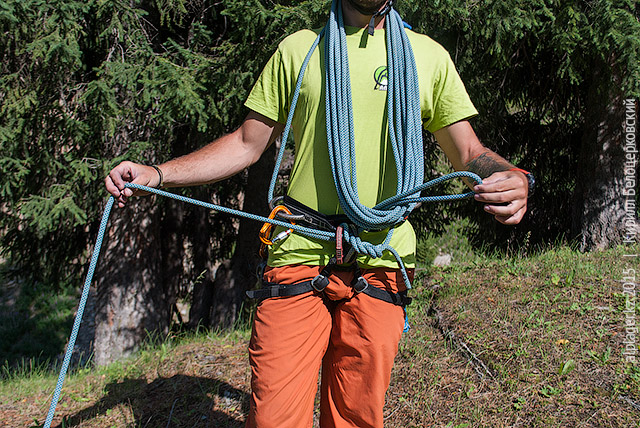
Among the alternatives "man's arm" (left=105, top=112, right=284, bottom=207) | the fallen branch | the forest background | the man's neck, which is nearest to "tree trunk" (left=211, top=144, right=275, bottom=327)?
the forest background

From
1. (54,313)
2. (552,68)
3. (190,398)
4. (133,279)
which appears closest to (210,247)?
(133,279)

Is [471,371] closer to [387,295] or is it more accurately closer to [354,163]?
[387,295]

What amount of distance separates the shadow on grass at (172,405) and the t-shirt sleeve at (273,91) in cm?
215

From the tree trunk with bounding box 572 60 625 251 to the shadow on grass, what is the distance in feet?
13.9

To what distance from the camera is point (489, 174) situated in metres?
1.97

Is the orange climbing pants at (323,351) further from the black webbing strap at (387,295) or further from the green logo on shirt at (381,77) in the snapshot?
the green logo on shirt at (381,77)

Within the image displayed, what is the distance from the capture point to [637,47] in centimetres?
452

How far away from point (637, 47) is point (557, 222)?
3057 millimetres

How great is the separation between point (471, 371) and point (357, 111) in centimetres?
215

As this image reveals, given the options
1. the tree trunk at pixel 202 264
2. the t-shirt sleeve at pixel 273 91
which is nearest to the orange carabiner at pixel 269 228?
the t-shirt sleeve at pixel 273 91

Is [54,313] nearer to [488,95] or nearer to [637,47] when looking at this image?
[488,95]

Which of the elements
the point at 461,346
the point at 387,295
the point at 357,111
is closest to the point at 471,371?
the point at 461,346

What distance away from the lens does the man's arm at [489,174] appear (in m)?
1.79

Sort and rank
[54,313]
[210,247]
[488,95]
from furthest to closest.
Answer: [54,313], [210,247], [488,95]
